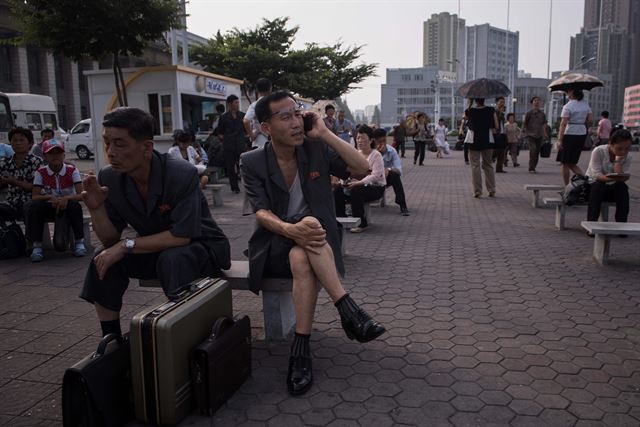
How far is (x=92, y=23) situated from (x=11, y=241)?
832 centimetres

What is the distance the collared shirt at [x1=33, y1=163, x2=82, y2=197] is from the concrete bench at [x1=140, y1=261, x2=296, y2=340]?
11.4 feet

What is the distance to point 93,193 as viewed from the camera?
2998 millimetres

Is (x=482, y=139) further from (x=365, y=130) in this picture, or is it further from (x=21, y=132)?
(x=21, y=132)

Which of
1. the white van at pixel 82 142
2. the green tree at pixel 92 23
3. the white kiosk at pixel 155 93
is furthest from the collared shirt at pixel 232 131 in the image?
the white van at pixel 82 142

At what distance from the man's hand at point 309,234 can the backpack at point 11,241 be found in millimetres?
4465

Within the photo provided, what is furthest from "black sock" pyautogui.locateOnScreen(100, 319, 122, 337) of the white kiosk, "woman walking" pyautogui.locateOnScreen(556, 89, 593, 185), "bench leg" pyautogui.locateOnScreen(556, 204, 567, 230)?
the white kiosk

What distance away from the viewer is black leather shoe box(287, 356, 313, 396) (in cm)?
287

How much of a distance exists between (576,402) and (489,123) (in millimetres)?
7883

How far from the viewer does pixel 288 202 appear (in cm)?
342

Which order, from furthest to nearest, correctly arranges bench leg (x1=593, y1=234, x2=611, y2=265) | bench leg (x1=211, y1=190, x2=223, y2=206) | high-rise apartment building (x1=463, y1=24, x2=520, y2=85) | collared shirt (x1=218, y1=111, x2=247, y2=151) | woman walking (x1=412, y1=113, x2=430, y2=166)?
high-rise apartment building (x1=463, y1=24, x2=520, y2=85)
woman walking (x1=412, y1=113, x2=430, y2=166)
collared shirt (x1=218, y1=111, x2=247, y2=151)
bench leg (x1=211, y1=190, x2=223, y2=206)
bench leg (x1=593, y1=234, x2=611, y2=265)

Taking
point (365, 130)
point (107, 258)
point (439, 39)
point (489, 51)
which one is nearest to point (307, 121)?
point (107, 258)

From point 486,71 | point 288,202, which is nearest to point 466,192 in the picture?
point 288,202

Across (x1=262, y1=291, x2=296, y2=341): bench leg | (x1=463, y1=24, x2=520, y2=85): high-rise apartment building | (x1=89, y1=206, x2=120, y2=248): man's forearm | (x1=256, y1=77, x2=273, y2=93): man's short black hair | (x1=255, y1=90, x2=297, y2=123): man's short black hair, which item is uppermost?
(x1=463, y1=24, x2=520, y2=85): high-rise apartment building

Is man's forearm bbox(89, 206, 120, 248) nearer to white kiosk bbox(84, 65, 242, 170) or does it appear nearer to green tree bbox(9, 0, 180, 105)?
green tree bbox(9, 0, 180, 105)
